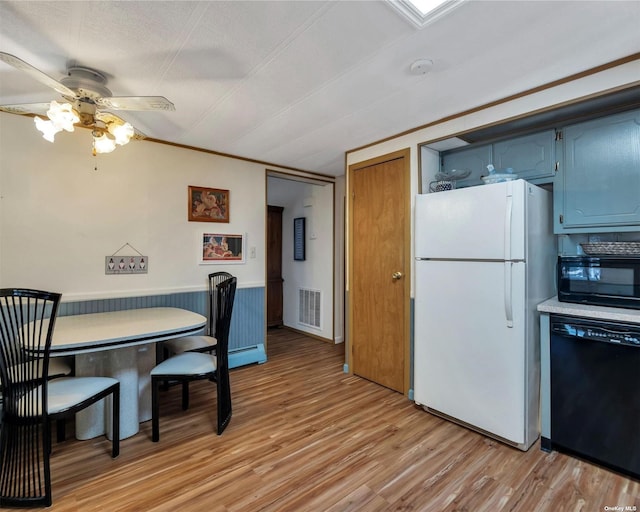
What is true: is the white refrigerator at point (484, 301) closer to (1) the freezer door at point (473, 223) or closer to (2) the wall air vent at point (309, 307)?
(1) the freezer door at point (473, 223)

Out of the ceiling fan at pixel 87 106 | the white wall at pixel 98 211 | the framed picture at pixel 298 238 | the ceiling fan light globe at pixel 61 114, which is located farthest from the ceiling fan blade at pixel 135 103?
the framed picture at pixel 298 238

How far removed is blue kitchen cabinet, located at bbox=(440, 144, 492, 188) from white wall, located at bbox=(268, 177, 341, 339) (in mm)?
1944

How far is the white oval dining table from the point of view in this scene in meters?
1.99

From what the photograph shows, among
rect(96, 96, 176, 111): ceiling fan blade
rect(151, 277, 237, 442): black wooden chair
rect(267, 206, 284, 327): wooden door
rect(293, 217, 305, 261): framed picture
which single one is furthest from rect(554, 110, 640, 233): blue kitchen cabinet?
rect(267, 206, 284, 327): wooden door

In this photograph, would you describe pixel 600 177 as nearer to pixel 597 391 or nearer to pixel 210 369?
pixel 597 391

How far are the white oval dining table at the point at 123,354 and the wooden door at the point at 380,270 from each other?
1.60m

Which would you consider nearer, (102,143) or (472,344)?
(102,143)

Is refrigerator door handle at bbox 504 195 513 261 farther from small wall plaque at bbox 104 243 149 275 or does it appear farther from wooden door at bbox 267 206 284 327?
wooden door at bbox 267 206 284 327

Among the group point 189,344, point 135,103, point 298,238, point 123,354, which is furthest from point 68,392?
point 298,238

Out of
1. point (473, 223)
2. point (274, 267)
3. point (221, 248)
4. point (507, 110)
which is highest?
point (507, 110)

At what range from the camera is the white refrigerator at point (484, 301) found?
2041 mm

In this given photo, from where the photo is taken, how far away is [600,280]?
1.99m

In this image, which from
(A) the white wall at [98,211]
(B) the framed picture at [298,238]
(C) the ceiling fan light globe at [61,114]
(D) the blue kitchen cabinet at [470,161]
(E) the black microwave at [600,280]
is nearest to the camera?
(C) the ceiling fan light globe at [61,114]

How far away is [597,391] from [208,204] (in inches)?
136
